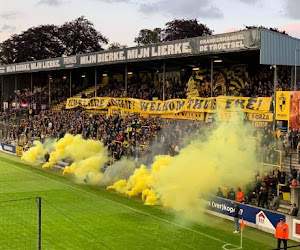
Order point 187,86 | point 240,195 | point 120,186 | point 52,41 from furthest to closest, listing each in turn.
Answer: point 52,41 → point 187,86 → point 120,186 → point 240,195

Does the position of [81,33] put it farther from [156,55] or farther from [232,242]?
[232,242]

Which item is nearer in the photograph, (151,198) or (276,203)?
(276,203)

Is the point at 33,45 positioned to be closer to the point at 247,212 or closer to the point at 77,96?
the point at 77,96

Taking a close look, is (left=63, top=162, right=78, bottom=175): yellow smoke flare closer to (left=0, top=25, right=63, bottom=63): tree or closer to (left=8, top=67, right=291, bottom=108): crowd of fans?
(left=8, top=67, right=291, bottom=108): crowd of fans

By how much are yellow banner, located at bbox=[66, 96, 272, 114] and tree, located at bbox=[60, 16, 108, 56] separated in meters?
37.7

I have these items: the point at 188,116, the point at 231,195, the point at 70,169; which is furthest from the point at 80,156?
the point at 231,195

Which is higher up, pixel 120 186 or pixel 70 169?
pixel 70 169

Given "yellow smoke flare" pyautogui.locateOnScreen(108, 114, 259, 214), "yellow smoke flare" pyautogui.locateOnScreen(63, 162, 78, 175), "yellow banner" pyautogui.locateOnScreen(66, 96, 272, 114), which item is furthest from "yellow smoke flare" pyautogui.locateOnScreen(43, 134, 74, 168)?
"yellow smoke flare" pyautogui.locateOnScreen(108, 114, 259, 214)

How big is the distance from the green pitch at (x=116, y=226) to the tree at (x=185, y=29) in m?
45.7

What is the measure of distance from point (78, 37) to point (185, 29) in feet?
66.1

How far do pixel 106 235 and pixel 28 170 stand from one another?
55.5 feet

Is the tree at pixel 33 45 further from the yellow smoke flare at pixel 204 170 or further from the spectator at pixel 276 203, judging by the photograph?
the spectator at pixel 276 203

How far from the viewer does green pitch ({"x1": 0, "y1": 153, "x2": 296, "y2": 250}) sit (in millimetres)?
15594

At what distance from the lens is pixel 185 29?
66250 millimetres
